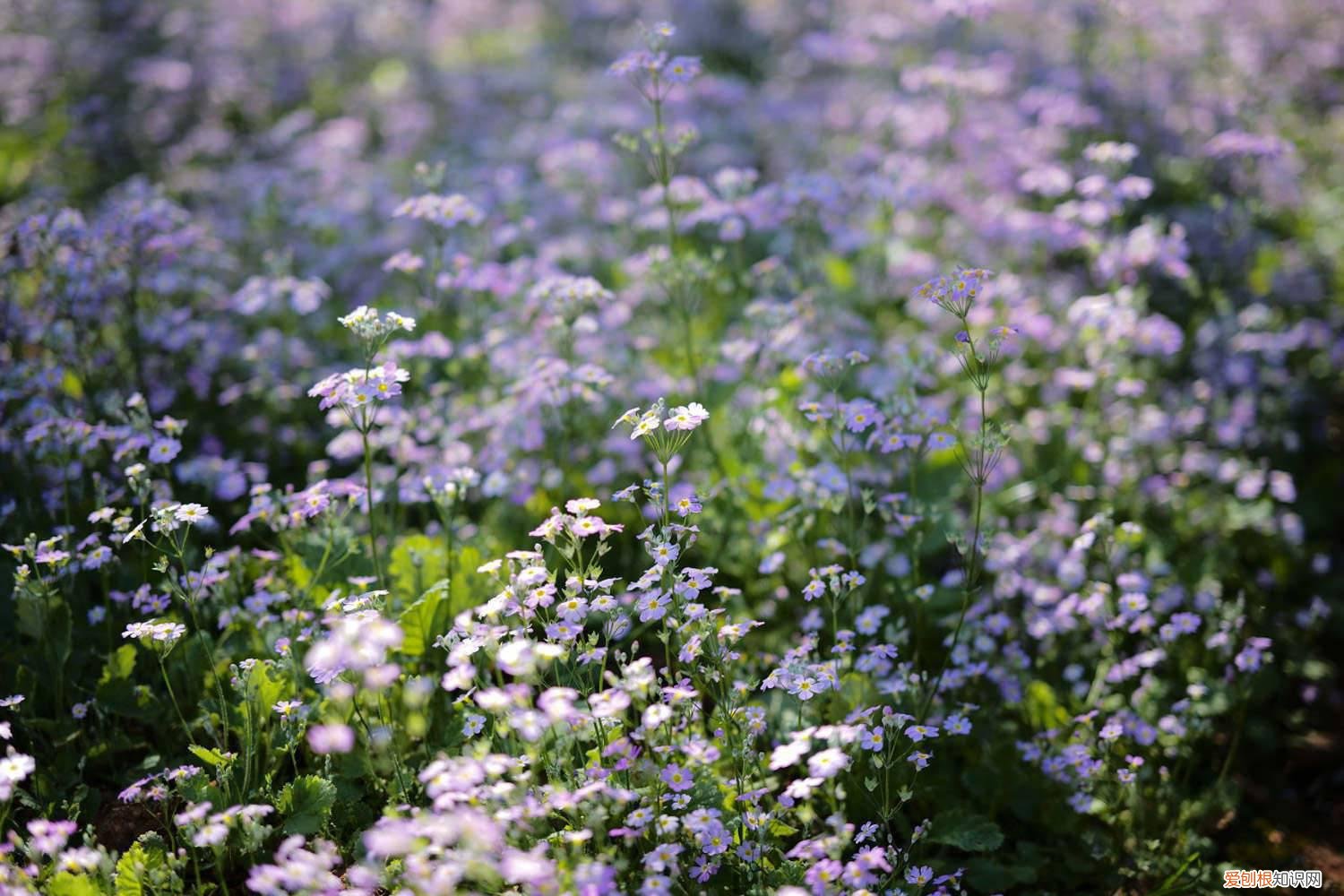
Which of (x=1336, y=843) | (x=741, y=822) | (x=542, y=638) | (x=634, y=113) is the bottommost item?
(x=1336, y=843)

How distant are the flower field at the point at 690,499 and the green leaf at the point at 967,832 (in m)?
0.02

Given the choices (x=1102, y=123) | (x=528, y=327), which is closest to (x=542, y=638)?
(x=528, y=327)

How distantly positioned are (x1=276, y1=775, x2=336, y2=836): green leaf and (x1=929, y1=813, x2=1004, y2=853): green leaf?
2025mm

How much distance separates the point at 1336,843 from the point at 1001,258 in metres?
4.20

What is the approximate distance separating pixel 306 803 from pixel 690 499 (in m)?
1.64

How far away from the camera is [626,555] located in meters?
5.36

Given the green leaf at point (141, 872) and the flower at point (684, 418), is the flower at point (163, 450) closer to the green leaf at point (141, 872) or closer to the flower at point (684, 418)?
the green leaf at point (141, 872)

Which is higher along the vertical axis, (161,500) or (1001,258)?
(1001,258)

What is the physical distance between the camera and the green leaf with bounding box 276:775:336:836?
3.54m

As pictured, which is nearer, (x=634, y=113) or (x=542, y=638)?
(x=542, y=638)

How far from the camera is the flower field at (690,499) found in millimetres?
3467

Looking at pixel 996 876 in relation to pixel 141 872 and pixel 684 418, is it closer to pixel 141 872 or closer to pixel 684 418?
pixel 684 418

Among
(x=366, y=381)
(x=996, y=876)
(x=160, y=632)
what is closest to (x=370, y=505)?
(x=366, y=381)

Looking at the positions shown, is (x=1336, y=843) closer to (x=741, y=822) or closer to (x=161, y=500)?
(x=741, y=822)
